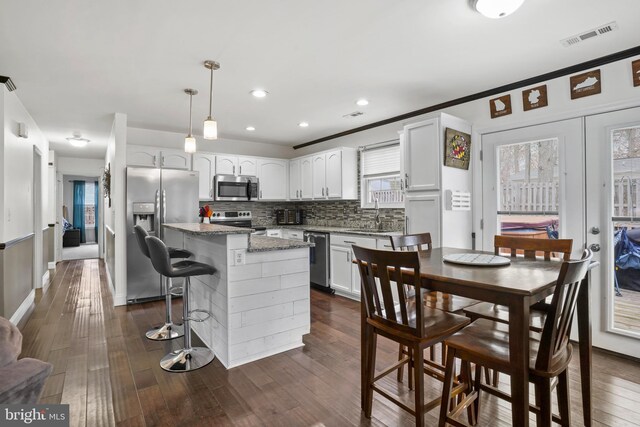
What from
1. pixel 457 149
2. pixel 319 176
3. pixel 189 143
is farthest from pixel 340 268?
pixel 189 143

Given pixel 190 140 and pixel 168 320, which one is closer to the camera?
pixel 190 140

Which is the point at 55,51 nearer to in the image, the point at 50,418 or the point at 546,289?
the point at 50,418

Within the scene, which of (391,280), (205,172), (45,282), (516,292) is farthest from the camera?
(45,282)

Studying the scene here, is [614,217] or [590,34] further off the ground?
[590,34]

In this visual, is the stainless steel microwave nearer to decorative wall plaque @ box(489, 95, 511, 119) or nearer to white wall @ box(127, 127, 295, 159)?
white wall @ box(127, 127, 295, 159)

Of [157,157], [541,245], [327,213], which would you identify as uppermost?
[157,157]

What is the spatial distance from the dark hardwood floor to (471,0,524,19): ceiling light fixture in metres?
2.38

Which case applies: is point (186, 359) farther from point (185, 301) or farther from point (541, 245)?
point (541, 245)

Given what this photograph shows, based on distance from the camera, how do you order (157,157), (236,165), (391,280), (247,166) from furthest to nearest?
(247,166) → (236,165) → (157,157) → (391,280)

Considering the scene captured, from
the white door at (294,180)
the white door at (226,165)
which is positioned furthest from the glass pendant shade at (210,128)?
the white door at (294,180)

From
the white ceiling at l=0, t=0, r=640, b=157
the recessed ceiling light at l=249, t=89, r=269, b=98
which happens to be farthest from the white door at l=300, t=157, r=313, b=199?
the recessed ceiling light at l=249, t=89, r=269, b=98

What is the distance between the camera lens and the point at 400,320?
186 cm

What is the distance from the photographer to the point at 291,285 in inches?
116

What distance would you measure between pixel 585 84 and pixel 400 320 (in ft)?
8.84
